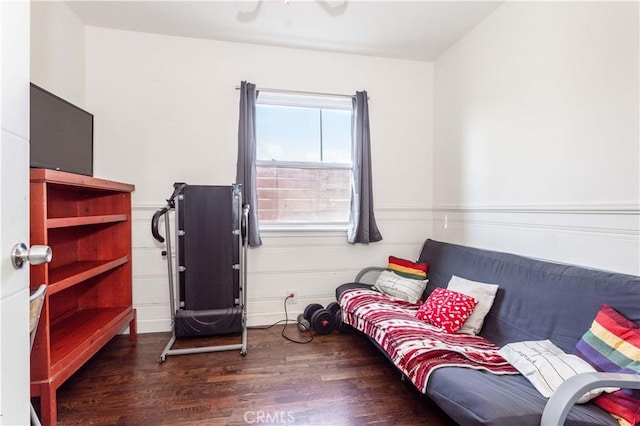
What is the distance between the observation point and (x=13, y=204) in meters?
0.64

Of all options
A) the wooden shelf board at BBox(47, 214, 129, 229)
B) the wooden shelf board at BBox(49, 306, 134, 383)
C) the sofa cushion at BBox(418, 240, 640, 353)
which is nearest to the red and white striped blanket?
the sofa cushion at BBox(418, 240, 640, 353)

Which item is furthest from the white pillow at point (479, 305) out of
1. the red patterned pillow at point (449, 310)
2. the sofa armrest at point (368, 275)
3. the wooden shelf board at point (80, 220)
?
the wooden shelf board at point (80, 220)

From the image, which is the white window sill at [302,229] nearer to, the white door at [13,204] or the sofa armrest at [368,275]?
the sofa armrest at [368,275]

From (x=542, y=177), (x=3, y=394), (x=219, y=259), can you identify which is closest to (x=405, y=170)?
(x=542, y=177)

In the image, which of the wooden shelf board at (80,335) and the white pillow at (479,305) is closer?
the wooden shelf board at (80,335)

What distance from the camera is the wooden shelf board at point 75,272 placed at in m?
1.72

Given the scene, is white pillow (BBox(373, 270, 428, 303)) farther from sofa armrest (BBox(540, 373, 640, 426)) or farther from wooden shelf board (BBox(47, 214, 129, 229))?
wooden shelf board (BBox(47, 214, 129, 229))

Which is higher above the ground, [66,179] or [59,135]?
[59,135]

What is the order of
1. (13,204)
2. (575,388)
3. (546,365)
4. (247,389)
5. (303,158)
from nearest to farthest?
(13,204), (575,388), (546,365), (247,389), (303,158)

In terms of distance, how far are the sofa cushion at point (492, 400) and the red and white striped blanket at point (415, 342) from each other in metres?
0.07

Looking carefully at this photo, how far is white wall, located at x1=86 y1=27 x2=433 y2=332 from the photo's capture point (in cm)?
275

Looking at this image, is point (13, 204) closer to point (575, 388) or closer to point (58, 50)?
point (575, 388)

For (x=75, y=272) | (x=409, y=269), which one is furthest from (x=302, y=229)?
(x=75, y=272)

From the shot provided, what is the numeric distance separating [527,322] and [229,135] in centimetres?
272
